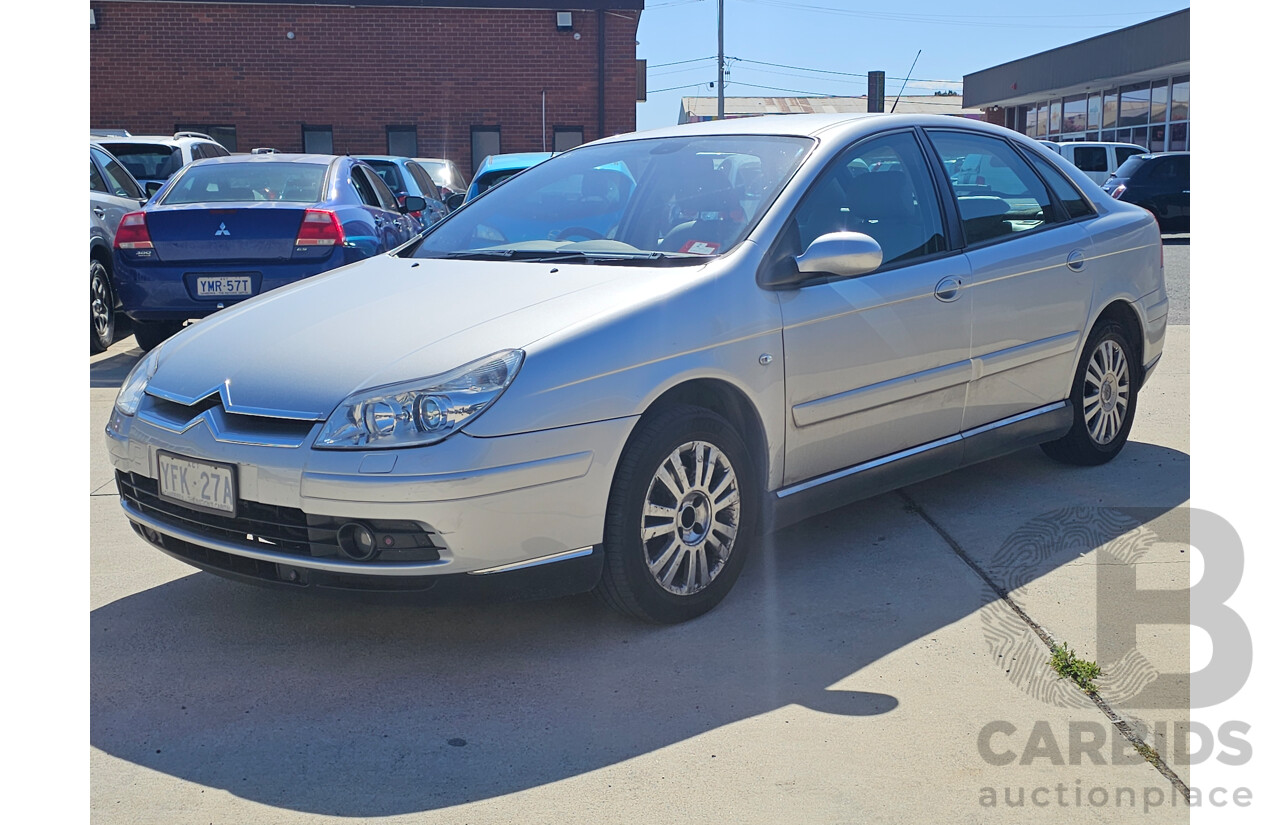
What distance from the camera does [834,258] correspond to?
4.06m

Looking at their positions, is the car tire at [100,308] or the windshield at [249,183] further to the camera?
the car tire at [100,308]

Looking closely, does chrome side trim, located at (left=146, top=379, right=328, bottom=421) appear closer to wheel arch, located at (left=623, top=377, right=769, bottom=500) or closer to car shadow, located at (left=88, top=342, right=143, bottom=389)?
wheel arch, located at (left=623, top=377, right=769, bottom=500)

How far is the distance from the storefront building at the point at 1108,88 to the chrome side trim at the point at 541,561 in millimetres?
28635

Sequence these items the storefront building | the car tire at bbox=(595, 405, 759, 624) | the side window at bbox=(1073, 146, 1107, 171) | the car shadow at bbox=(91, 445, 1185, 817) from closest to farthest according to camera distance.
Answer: the car shadow at bbox=(91, 445, 1185, 817)
the car tire at bbox=(595, 405, 759, 624)
the side window at bbox=(1073, 146, 1107, 171)
the storefront building

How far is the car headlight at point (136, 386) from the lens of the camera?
391cm

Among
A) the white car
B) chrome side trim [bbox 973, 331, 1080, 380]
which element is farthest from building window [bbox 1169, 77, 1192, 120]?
chrome side trim [bbox 973, 331, 1080, 380]

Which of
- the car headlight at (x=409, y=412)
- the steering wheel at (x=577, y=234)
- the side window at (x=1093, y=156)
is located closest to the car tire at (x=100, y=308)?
the steering wheel at (x=577, y=234)

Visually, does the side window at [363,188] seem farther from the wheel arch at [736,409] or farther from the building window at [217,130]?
the building window at [217,130]

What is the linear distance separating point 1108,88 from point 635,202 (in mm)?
37051

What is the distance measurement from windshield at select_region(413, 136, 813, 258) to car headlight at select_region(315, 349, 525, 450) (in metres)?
1.03

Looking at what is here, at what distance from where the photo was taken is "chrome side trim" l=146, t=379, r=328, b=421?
345cm

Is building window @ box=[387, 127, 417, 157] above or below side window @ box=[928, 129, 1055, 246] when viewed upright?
above

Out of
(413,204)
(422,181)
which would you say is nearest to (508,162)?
(422,181)

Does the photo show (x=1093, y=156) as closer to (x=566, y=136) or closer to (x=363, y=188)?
(x=566, y=136)
